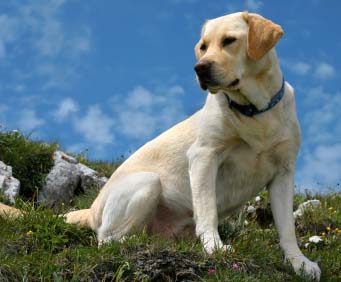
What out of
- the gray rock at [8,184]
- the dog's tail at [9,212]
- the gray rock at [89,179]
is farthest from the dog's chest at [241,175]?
the gray rock at [89,179]

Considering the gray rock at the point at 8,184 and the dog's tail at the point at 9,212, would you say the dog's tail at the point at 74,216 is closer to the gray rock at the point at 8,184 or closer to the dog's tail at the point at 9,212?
the dog's tail at the point at 9,212

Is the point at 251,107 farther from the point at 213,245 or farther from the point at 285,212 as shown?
the point at 213,245

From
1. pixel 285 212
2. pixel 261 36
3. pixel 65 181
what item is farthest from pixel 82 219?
pixel 65 181

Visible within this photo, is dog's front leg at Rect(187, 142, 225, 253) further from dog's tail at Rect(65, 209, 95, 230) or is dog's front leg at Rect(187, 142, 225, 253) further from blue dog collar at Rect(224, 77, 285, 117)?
dog's tail at Rect(65, 209, 95, 230)

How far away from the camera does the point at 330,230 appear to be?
8.41m

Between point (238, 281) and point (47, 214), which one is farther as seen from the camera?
point (47, 214)

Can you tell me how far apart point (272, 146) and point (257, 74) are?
0.62m

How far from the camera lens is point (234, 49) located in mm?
5531

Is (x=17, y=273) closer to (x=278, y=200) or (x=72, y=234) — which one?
(x=72, y=234)

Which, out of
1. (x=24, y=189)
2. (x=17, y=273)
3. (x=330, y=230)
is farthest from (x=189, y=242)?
(x=24, y=189)

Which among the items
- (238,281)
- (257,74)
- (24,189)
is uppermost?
(24,189)

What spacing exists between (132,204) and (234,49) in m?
1.66

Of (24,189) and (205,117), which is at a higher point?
(24,189)

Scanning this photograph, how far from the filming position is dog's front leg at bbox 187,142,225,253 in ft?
18.6
